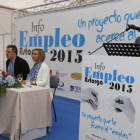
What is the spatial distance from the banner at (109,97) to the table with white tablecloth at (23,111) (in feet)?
3.63

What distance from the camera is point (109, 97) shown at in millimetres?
1312

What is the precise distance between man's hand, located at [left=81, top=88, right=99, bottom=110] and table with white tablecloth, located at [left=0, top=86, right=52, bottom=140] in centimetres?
114

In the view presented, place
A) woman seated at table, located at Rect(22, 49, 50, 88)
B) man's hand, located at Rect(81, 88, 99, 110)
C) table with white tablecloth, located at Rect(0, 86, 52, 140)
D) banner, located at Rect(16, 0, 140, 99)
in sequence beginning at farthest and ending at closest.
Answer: banner, located at Rect(16, 0, 140, 99) < woman seated at table, located at Rect(22, 49, 50, 88) < table with white tablecloth, located at Rect(0, 86, 52, 140) < man's hand, located at Rect(81, 88, 99, 110)

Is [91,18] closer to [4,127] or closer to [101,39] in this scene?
[101,39]

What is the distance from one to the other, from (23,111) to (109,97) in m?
1.44

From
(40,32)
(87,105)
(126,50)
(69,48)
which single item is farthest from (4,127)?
(40,32)

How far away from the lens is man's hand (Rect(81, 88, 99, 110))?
1408mm

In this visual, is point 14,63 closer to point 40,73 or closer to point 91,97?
point 40,73

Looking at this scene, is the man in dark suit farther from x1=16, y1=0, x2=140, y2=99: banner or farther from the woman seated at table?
x1=16, y1=0, x2=140, y2=99: banner

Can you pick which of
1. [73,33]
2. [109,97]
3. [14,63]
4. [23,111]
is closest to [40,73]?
[14,63]

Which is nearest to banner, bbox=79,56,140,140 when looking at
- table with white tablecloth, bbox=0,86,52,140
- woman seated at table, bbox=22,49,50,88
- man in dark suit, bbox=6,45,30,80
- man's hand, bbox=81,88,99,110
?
man's hand, bbox=81,88,99,110

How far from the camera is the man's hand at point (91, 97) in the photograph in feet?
4.62

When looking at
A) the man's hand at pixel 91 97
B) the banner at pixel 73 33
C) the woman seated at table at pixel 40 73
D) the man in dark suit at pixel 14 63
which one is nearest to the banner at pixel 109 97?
the man's hand at pixel 91 97

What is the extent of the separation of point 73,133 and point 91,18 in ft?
7.85
